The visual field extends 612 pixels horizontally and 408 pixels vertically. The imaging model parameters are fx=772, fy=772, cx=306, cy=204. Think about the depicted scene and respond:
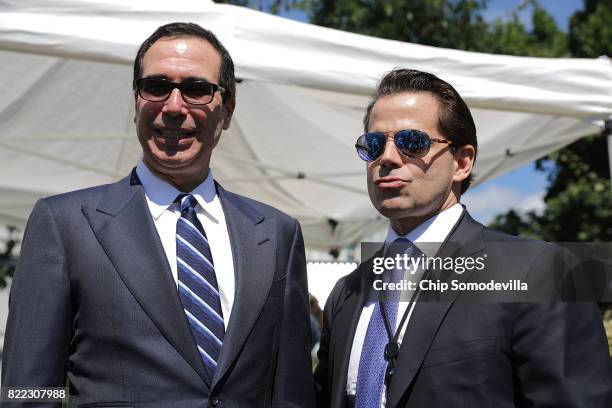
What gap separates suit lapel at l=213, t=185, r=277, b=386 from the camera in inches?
82.0

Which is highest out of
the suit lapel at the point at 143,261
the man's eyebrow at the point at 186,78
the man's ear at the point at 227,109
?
the man's eyebrow at the point at 186,78

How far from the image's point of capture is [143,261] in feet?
6.84

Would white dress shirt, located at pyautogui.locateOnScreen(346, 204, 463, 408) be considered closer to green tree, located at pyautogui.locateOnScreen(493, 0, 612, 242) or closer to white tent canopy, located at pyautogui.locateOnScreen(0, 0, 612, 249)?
white tent canopy, located at pyautogui.locateOnScreen(0, 0, 612, 249)

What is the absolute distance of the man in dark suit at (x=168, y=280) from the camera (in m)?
2.00

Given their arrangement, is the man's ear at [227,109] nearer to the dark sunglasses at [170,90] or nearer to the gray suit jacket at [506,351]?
the dark sunglasses at [170,90]

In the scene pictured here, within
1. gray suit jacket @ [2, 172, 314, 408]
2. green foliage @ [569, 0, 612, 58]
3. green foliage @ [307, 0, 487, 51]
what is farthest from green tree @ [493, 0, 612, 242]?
gray suit jacket @ [2, 172, 314, 408]

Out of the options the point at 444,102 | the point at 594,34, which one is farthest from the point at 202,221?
the point at 594,34

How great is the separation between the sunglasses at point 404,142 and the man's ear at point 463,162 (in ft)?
0.20

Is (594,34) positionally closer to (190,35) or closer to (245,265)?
(190,35)

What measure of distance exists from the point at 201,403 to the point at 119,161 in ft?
15.7

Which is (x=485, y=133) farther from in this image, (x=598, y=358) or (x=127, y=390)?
(x=127, y=390)

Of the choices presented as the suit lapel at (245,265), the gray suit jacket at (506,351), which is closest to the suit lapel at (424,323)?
the gray suit jacket at (506,351)

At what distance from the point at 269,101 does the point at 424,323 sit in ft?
13.4

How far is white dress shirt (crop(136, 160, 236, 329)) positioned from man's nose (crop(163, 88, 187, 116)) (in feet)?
0.67
